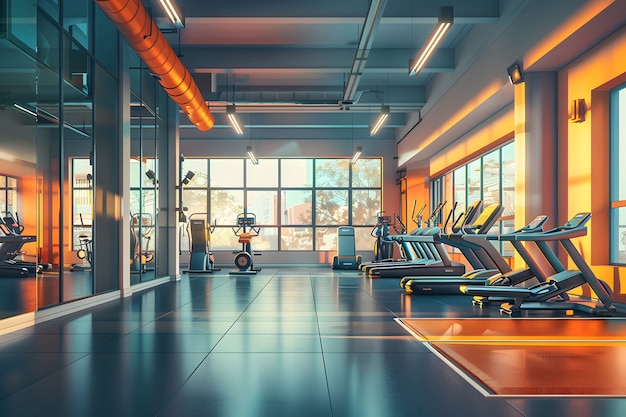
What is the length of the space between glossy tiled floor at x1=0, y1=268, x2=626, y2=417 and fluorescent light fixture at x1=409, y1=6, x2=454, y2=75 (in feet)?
11.5

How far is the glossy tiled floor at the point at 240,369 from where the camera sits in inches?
115

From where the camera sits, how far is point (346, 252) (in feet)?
53.0

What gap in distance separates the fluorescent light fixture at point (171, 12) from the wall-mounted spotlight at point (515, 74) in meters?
4.80

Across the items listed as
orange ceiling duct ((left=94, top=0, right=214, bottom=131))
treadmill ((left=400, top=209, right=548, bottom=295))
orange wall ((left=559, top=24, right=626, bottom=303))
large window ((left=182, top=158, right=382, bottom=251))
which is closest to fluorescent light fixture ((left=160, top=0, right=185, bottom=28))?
orange ceiling duct ((left=94, top=0, right=214, bottom=131))

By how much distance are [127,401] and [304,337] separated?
85.3 inches

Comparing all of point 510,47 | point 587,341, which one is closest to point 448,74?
point 510,47

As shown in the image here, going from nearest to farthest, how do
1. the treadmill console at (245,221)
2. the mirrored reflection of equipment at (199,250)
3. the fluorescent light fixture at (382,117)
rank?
the fluorescent light fixture at (382,117)
the mirrored reflection of equipment at (199,250)
the treadmill console at (245,221)

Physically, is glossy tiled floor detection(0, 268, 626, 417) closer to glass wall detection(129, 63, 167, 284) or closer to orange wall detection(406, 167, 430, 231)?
glass wall detection(129, 63, 167, 284)

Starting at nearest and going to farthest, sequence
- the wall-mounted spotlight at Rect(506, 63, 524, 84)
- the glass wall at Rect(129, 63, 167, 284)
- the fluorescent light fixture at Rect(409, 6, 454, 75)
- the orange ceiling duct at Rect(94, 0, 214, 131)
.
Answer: the orange ceiling duct at Rect(94, 0, 214, 131) < the fluorescent light fixture at Rect(409, 6, 454, 75) < the wall-mounted spotlight at Rect(506, 63, 524, 84) < the glass wall at Rect(129, 63, 167, 284)

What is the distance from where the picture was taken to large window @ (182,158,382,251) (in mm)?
18297

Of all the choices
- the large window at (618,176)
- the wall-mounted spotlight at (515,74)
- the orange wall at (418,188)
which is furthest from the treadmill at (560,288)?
the orange wall at (418,188)

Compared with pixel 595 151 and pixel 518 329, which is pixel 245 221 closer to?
pixel 595 151

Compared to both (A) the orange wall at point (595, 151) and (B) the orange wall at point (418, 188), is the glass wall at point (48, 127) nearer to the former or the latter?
(A) the orange wall at point (595, 151)

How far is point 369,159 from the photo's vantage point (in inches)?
734
